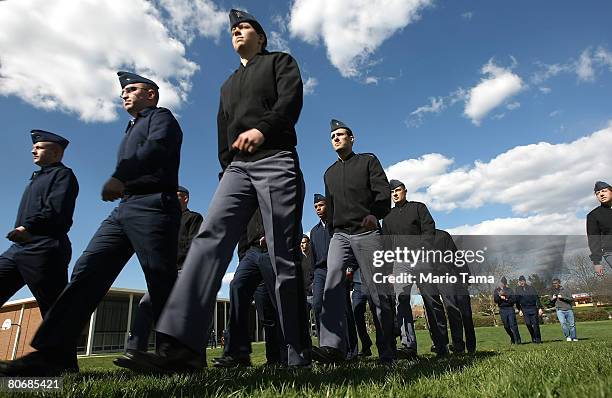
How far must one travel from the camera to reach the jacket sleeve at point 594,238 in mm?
6531

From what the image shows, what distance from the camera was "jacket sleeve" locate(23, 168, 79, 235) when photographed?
161 inches

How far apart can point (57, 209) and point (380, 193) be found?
3417 millimetres

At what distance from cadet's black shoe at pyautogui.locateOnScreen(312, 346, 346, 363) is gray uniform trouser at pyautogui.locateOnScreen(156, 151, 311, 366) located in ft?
3.29

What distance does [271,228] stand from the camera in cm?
275

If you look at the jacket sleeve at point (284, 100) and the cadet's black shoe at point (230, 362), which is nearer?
the jacket sleeve at point (284, 100)

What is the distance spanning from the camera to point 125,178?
3.40 meters

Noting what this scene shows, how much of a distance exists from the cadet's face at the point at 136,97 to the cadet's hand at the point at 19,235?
60.8 inches

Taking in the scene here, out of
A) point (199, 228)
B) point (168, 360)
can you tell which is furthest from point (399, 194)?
point (168, 360)

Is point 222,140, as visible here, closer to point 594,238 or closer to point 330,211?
point 330,211

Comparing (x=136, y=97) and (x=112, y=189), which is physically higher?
(x=136, y=97)

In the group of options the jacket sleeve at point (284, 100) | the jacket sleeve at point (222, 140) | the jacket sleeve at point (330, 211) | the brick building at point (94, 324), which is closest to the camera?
the jacket sleeve at point (284, 100)

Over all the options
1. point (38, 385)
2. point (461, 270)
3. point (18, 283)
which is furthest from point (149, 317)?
point (461, 270)

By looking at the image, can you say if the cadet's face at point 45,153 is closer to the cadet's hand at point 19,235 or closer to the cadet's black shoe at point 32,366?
the cadet's hand at point 19,235

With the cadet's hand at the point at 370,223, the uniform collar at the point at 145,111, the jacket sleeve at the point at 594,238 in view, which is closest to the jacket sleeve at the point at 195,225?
the uniform collar at the point at 145,111
